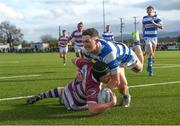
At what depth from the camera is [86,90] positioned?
847cm

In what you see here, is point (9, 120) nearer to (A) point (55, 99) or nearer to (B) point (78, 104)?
(B) point (78, 104)

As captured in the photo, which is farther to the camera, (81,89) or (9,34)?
(9,34)

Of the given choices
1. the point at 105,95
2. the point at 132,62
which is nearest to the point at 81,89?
the point at 105,95

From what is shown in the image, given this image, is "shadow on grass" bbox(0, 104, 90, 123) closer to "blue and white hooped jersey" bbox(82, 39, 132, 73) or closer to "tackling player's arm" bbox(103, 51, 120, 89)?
"tackling player's arm" bbox(103, 51, 120, 89)

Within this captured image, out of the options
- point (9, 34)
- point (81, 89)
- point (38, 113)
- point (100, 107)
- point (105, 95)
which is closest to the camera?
point (100, 107)

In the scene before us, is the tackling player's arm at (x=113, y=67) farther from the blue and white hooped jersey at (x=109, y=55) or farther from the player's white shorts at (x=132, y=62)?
the player's white shorts at (x=132, y=62)

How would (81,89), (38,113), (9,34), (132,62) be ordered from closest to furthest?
(38,113), (81,89), (132,62), (9,34)

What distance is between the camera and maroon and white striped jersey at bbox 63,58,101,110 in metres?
8.38

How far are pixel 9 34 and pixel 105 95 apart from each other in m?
127

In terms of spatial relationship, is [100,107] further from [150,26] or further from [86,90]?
[150,26]

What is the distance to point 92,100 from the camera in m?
8.16

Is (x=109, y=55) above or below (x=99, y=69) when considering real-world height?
above

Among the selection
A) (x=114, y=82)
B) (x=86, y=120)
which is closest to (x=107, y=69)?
(x=114, y=82)

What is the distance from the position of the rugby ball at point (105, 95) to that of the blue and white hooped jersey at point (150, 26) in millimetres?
10563
